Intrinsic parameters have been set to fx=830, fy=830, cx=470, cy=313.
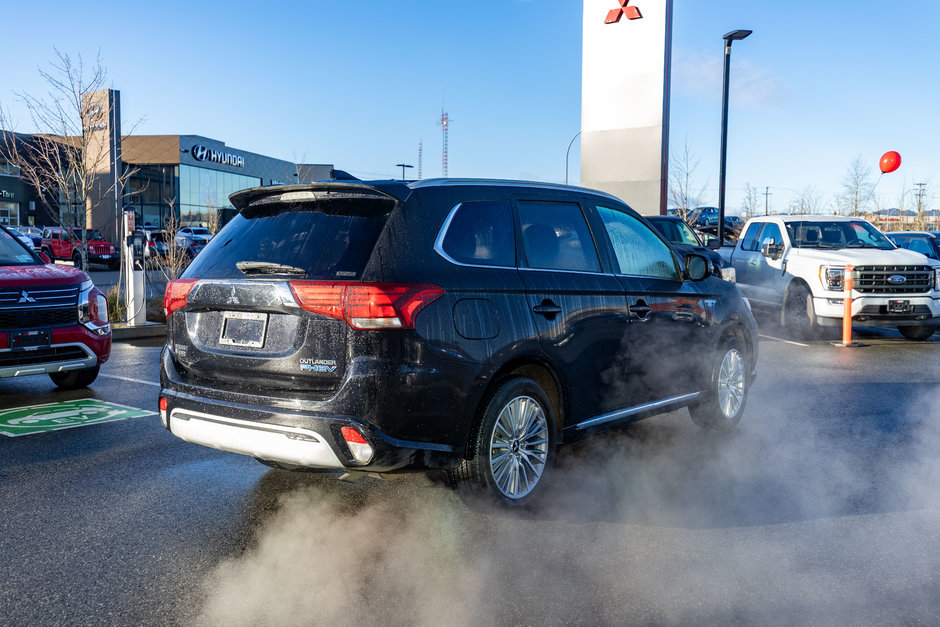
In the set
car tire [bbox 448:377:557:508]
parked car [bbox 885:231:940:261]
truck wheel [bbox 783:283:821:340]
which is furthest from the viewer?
parked car [bbox 885:231:940:261]

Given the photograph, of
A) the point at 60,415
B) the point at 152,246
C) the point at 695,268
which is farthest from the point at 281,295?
the point at 152,246

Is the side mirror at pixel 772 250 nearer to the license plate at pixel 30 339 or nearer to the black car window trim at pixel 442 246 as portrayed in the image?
the black car window trim at pixel 442 246

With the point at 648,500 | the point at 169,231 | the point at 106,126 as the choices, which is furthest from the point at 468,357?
the point at 106,126

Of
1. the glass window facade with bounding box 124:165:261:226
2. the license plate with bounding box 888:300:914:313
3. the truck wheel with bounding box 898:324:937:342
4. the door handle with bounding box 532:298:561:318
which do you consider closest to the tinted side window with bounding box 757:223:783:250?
the license plate with bounding box 888:300:914:313

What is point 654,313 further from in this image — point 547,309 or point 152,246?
point 152,246

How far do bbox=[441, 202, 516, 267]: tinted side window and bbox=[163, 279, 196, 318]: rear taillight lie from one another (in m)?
1.44

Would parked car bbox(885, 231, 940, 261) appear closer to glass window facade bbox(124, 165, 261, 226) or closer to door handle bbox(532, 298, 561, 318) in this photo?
door handle bbox(532, 298, 561, 318)

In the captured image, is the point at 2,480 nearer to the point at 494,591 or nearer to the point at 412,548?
the point at 412,548

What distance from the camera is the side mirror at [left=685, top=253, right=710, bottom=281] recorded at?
6.05 m

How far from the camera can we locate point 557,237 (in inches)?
199

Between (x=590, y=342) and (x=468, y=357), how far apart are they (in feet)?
3.64

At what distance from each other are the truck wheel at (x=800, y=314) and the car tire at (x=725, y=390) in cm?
702

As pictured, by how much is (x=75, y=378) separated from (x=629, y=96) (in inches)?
694

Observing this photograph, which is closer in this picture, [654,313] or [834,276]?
[654,313]
